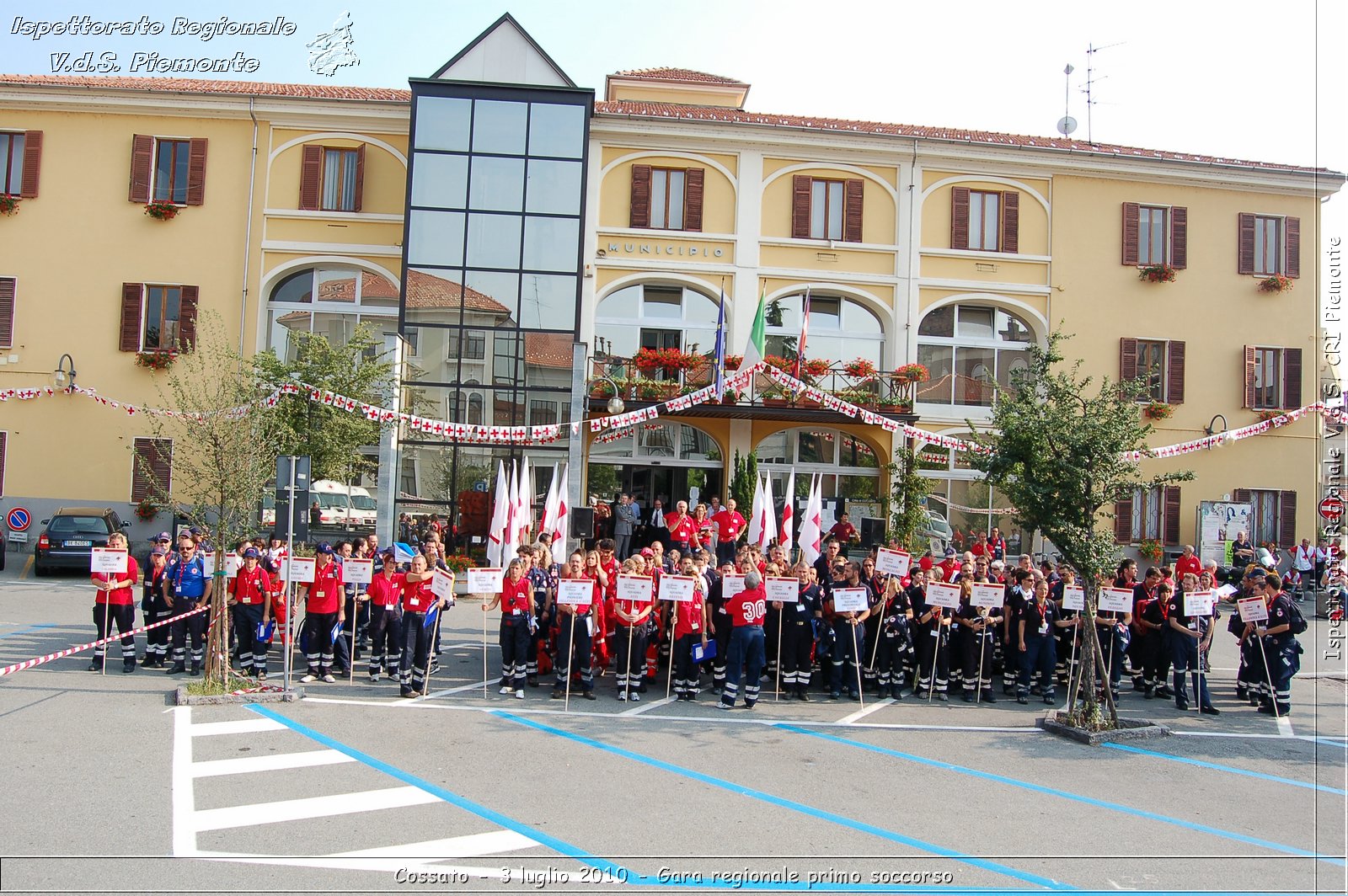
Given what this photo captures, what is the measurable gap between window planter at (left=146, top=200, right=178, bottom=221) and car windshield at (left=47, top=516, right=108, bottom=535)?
8485 millimetres

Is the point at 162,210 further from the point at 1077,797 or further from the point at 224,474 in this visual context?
the point at 1077,797

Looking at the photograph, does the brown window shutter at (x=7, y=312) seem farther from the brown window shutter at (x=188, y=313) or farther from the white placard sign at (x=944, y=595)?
the white placard sign at (x=944, y=595)

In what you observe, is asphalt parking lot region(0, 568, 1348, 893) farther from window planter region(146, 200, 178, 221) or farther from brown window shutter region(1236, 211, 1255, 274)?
brown window shutter region(1236, 211, 1255, 274)

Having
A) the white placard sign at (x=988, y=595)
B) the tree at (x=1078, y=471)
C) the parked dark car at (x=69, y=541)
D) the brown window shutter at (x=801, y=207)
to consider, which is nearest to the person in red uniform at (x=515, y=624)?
the white placard sign at (x=988, y=595)

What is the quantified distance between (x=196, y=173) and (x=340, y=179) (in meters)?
3.66

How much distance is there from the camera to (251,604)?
1173 centimetres

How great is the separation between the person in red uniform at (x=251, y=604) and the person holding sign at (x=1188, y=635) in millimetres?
11530

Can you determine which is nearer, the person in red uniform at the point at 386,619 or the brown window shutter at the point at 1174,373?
the person in red uniform at the point at 386,619

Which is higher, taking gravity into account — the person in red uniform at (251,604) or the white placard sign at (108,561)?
the white placard sign at (108,561)

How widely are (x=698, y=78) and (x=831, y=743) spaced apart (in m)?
25.8

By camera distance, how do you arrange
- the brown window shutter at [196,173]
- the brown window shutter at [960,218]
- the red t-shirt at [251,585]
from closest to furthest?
the red t-shirt at [251,585] → the brown window shutter at [196,173] → the brown window shutter at [960,218]

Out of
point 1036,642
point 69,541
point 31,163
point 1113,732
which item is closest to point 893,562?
point 1036,642

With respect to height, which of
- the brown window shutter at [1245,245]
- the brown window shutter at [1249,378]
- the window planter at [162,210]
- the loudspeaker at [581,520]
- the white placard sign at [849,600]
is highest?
Result: the brown window shutter at [1245,245]

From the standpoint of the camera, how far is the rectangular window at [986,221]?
26.3 m
